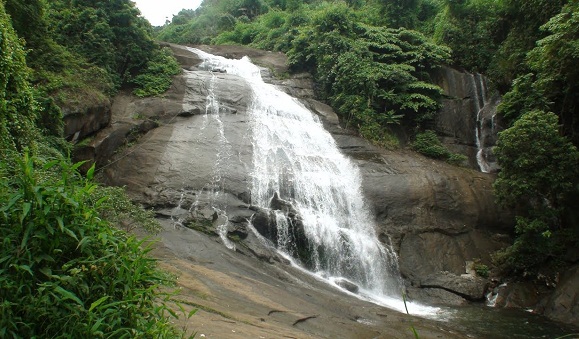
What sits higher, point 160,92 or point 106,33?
point 106,33

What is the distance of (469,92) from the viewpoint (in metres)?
21.5

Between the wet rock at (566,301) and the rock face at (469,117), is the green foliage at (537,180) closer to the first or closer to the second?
the wet rock at (566,301)

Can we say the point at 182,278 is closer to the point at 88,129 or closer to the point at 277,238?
the point at 277,238

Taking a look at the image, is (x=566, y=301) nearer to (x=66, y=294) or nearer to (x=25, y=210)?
(x=66, y=294)

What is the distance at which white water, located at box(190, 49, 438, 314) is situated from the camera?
12.6 metres

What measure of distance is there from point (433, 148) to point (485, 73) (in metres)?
6.72

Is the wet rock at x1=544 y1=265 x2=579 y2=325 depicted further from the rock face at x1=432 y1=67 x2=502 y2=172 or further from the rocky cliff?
the rock face at x1=432 y1=67 x2=502 y2=172

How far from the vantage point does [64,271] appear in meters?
3.23

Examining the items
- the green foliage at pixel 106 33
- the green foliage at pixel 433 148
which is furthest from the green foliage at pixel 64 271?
the green foliage at pixel 433 148

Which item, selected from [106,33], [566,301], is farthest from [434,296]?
[106,33]

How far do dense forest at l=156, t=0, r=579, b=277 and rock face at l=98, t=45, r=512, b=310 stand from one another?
142 cm

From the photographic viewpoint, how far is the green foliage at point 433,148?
18.3 meters

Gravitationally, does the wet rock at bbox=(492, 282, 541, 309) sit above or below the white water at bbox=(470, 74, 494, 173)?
below

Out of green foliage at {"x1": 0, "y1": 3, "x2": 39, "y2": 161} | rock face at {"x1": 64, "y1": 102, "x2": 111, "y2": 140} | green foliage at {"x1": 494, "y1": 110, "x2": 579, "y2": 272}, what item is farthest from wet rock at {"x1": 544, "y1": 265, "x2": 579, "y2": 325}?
rock face at {"x1": 64, "y1": 102, "x2": 111, "y2": 140}
